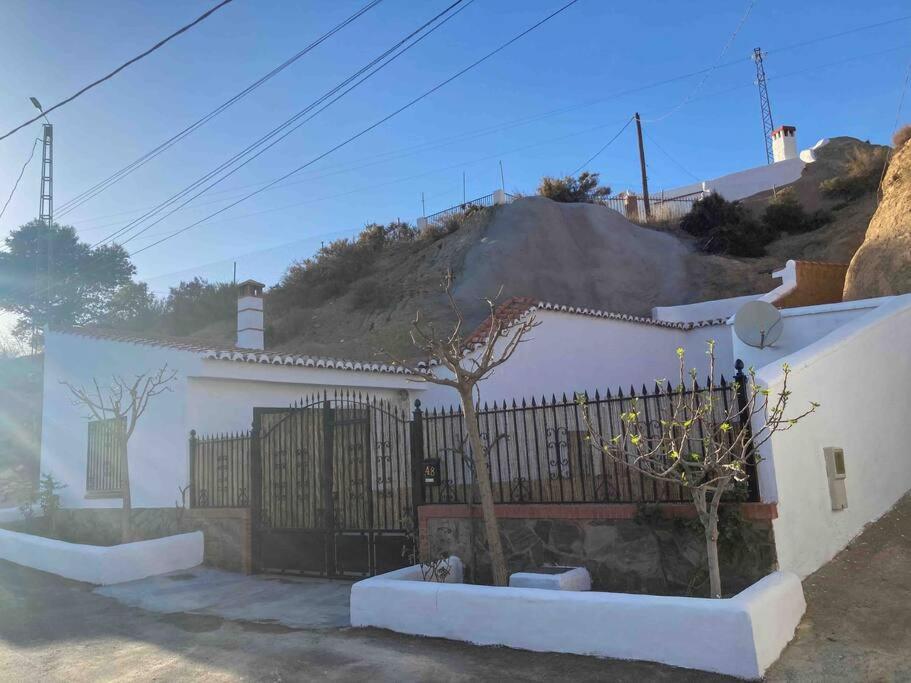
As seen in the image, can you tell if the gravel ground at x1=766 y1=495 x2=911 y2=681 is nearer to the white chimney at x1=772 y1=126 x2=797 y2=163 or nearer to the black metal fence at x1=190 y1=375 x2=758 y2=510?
the black metal fence at x1=190 y1=375 x2=758 y2=510

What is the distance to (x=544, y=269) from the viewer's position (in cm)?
2691

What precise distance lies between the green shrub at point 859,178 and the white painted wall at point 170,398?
24264 mm

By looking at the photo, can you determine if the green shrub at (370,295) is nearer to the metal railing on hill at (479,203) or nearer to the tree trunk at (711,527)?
the metal railing on hill at (479,203)

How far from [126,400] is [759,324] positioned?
1083 cm

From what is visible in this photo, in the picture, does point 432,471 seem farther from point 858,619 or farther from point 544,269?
point 544,269

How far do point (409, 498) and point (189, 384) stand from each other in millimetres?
4318

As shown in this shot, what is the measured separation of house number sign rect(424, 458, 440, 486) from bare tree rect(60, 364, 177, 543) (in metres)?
4.77

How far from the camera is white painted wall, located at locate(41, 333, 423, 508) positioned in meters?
10.6

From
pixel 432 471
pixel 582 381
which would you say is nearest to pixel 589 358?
pixel 582 381

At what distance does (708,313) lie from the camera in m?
19.0

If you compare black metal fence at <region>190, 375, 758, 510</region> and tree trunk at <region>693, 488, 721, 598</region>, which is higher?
black metal fence at <region>190, 375, 758, 510</region>

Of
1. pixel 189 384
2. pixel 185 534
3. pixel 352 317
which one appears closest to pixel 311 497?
pixel 185 534

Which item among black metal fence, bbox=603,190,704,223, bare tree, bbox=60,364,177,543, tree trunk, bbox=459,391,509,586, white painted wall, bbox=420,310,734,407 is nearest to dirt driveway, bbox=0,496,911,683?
tree trunk, bbox=459,391,509,586

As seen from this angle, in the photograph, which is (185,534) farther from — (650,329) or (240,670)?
(650,329)
